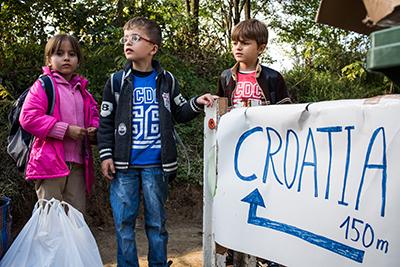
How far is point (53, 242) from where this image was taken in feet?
9.35

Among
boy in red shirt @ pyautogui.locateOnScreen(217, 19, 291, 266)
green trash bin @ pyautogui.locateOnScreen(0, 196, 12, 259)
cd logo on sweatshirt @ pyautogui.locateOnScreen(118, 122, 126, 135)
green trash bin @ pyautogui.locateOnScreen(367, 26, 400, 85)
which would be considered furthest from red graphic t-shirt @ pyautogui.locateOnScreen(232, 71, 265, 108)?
green trash bin @ pyautogui.locateOnScreen(367, 26, 400, 85)

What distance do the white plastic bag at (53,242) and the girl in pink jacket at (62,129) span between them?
0.15 meters

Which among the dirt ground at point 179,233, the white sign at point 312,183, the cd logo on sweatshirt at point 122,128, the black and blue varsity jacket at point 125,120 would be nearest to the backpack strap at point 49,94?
the black and blue varsity jacket at point 125,120

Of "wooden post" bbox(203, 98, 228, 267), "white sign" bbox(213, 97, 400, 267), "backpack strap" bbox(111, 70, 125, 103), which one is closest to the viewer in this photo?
"white sign" bbox(213, 97, 400, 267)

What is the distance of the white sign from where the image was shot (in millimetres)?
1845

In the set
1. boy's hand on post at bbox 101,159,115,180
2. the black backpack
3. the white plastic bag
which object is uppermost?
the black backpack

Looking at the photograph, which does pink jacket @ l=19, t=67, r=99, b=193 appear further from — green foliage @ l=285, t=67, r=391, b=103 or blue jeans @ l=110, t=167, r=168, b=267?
green foliage @ l=285, t=67, r=391, b=103

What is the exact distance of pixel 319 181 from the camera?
210cm

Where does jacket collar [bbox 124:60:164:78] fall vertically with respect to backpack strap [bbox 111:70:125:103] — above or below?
above

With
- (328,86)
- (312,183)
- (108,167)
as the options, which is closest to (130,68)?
(108,167)

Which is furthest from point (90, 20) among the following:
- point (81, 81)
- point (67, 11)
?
point (81, 81)

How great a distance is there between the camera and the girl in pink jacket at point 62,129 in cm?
296

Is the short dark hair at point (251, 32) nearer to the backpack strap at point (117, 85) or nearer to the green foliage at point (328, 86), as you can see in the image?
the backpack strap at point (117, 85)

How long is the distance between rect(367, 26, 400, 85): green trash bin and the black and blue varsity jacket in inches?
71.8
